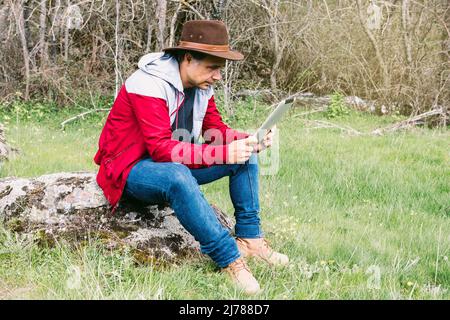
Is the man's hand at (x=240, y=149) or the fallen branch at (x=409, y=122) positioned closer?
the man's hand at (x=240, y=149)

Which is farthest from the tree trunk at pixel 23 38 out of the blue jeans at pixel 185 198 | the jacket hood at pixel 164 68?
the blue jeans at pixel 185 198

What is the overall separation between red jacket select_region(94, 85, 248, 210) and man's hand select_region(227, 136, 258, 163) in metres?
0.04

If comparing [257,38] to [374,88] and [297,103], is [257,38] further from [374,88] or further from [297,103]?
[374,88]

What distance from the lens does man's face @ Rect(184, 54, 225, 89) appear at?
3.06m

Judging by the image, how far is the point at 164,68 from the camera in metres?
3.03

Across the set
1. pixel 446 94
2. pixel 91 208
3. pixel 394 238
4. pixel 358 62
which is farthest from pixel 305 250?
pixel 358 62

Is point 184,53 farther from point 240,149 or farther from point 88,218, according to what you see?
point 88,218

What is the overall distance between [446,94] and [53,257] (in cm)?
655

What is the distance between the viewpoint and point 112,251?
3051 mm

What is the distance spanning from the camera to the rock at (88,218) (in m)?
3.13

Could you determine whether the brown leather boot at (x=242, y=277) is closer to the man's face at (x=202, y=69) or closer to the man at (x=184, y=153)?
the man at (x=184, y=153)

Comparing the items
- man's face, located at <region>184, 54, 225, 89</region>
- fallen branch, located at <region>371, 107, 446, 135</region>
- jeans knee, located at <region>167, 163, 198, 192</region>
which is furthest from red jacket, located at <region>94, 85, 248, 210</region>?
fallen branch, located at <region>371, 107, 446, 135</region>

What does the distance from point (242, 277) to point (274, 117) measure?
0.80 meters

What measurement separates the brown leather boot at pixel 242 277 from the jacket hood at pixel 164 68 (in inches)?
38.2
